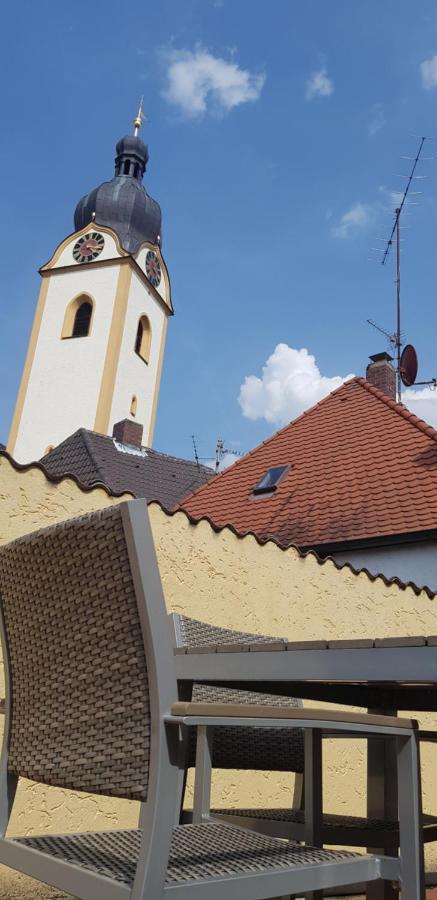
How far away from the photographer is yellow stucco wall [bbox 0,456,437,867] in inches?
128

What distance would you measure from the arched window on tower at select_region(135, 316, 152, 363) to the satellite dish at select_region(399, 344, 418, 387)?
21313mm

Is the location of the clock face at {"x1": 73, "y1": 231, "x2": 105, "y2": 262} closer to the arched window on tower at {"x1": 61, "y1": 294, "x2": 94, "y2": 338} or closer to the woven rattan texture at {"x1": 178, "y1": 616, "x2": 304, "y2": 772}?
the arched window on tower at {"x1": 61, "y1": 294, "x2": 94, "y2": 338}

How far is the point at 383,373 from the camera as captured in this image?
41.4 ft

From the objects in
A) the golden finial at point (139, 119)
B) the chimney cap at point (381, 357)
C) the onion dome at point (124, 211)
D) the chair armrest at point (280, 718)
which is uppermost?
the golden finial at point (139, 119)

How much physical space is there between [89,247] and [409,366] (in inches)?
972

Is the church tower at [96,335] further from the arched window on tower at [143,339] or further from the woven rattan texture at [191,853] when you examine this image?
the woven rattan texture at [191,853]

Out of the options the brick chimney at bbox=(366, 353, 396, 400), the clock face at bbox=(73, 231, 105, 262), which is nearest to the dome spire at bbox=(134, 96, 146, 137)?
the clock face at bbox=(73, 231, 105, 262)

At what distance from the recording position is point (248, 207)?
1120 centimetres

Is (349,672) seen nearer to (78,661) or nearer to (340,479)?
(78,661)

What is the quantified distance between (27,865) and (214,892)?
0.37 metres

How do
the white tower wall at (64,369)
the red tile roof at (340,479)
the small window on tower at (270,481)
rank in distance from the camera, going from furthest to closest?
1. the white tower wall at (64,369)
2. the small window on tower at (270,481)
3. the red tile roof at (340,479)

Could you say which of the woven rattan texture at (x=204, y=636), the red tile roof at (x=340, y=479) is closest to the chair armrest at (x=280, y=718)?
the woven rattan texture at (x=204, y=636)

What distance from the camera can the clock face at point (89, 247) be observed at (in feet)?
109

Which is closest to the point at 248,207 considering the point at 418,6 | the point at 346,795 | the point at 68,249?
the point at 418,6
